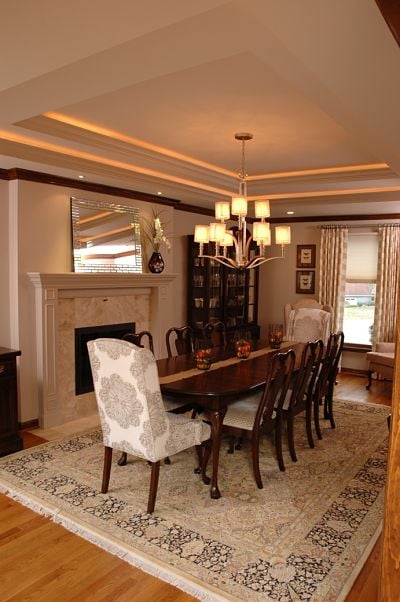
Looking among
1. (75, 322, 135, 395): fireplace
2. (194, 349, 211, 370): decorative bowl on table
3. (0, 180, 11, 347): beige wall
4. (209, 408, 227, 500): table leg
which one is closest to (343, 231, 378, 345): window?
(75, 322, 135, 395): fireplace

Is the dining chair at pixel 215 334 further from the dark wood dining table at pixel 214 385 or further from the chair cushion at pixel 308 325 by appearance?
the chair cushion at pixel 308 325

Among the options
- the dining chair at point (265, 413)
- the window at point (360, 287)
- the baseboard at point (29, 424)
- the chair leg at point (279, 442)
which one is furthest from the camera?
the window at point (360, 287)

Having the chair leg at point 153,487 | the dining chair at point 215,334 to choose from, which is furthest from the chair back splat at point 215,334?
the chair leg at point 153,487

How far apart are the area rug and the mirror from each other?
1852 millimetres

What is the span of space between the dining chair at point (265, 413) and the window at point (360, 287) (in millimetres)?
4156

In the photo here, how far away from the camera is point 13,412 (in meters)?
3.97

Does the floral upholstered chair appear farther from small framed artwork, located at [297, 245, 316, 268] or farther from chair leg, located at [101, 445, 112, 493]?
chair leg, located at [101, 445, 112, 493]

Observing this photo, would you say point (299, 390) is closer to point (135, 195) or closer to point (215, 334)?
point (215, 334)

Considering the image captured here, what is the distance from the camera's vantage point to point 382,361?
20.4 feet

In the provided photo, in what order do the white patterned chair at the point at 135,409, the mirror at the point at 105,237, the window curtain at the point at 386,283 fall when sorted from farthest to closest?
the window curtain at the point at 386,283
the mirror at the point at 105,237
the white patterned chair at the point at 135,409

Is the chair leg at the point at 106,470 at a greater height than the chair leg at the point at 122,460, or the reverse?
the chair leg at the point at 106,470

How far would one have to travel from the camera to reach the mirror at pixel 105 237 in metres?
4.80

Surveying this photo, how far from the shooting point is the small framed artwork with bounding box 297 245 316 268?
24.9 feet

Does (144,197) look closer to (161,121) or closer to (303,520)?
(161,121)
